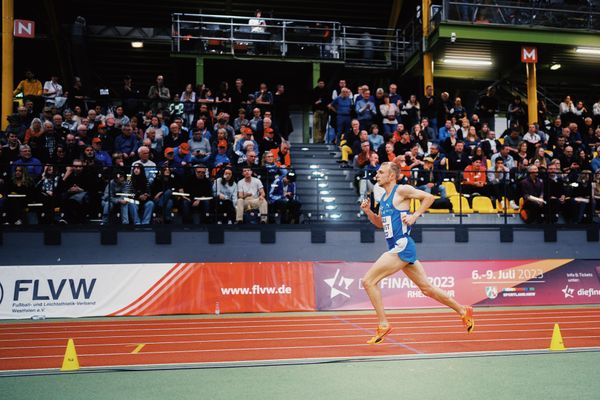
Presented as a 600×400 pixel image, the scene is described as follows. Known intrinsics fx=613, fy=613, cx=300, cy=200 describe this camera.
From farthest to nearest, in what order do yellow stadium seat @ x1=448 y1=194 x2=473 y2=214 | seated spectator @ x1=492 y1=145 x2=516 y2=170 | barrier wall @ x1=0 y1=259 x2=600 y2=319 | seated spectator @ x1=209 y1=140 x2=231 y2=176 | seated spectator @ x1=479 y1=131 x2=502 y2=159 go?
seated spectator @ x1=479 y1=131 x2=502 y2=159 < seated spectator @ x1=492 y1=145 x2=516 y2=170 < yellow stadium seat @ x1=448 y1=194 x2=473 y2=214 < seated spectator @ x1=209 y1=140 x2=231 y2=176 < barrier wall @ x1=0 y1=259 x2=600 y2=319

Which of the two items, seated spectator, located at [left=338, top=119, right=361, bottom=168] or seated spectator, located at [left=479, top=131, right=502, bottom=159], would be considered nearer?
seated spectator, located at [left=338, top=119, right=361, bottom=168]

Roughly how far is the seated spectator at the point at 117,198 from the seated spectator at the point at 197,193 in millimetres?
1233

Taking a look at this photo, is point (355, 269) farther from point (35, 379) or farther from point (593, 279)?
point (35, 379)

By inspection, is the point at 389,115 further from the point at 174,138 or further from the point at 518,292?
the point at 518,292

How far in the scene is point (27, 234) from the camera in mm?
13102

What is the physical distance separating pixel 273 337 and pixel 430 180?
7189mm

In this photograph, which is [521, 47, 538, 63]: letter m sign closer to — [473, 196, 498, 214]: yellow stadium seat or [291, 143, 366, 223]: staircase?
[473, 196, 498, 214]: yellow stadium seat

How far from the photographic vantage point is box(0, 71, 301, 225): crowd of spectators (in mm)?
13383

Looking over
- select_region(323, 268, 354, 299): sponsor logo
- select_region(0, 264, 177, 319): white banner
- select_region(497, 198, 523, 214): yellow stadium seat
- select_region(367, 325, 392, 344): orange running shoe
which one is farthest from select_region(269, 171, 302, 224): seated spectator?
select_region(367, 325, 392, 344): orange running shoe

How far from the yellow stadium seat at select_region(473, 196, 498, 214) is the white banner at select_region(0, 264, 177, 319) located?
7601 millimetres

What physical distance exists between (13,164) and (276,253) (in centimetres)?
601

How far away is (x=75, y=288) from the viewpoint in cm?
1234

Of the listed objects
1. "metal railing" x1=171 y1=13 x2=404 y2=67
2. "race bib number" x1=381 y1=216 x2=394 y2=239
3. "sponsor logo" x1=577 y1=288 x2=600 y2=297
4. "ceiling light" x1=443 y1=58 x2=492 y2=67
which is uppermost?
"metal railing" x1=171 y1=13 x2=404 y2=67

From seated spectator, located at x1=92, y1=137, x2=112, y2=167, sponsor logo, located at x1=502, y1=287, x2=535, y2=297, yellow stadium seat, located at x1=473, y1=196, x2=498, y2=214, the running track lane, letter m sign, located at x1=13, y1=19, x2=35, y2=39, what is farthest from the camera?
letter m sign, located at x1=13, y1=19, x2=35, y2=39
